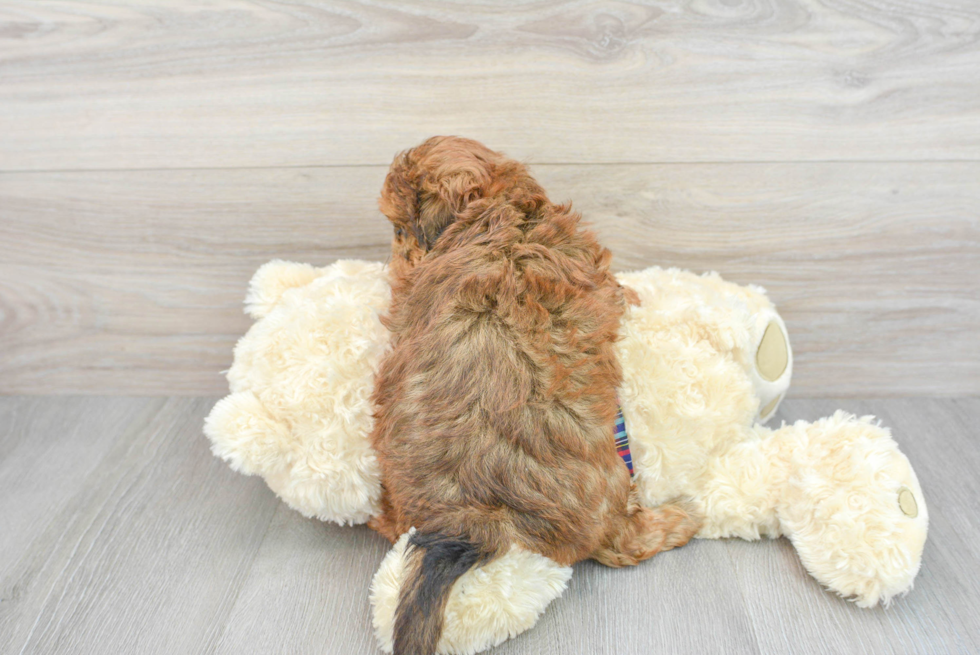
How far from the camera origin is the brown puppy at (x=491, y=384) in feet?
2.17

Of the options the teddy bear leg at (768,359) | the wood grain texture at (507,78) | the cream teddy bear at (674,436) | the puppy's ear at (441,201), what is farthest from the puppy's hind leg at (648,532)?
the wood grain texture at (507,78)

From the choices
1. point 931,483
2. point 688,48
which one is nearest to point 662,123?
point 688,48

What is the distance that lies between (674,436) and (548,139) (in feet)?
1.51

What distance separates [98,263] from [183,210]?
0.19 m

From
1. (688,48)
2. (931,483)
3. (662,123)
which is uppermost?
(688,48)

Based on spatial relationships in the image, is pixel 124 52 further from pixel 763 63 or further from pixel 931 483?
pixel 931 483

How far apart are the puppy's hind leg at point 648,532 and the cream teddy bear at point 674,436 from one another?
0.02 m

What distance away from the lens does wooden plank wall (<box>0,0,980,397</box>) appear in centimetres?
92

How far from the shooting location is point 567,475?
2.23 feet

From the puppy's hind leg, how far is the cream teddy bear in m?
0.02

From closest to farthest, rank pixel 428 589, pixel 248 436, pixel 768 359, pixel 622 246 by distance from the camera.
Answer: pixel 428 589, pixel 248 436, pixel 768 359, pixel 622 246

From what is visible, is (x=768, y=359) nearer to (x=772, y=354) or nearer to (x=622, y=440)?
(x=772, y=354)

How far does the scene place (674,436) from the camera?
0.80 metres

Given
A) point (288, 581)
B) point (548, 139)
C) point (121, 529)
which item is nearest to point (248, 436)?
point (288, 581)
